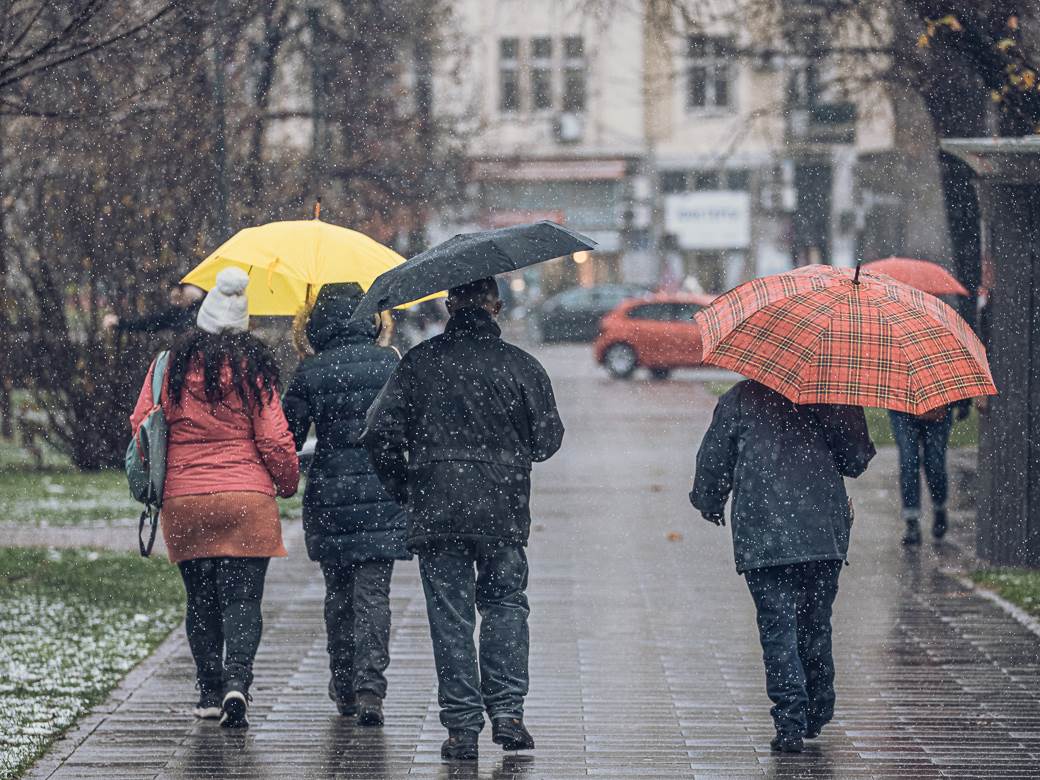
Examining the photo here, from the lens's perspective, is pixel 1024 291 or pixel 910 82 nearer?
pixel 1024 291

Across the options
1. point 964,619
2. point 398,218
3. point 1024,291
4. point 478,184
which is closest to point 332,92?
point 398,218

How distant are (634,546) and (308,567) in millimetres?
2247

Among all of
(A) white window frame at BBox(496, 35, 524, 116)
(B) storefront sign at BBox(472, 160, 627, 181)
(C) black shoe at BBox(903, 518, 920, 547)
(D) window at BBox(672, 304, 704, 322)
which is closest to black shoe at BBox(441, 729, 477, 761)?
(C) black shoe at BBox(903, 518, 920, 547)

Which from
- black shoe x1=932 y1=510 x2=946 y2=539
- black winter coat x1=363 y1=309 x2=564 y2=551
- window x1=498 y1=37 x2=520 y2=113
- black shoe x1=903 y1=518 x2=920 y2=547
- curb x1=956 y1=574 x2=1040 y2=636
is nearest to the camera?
black winter coat x1=363 y1=309 x2=564 y2=551

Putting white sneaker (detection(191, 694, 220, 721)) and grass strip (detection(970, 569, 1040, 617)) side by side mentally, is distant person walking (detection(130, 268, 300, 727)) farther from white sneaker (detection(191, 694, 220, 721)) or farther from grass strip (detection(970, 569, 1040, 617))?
grass strip (detection(970, 569, 1040, 617))

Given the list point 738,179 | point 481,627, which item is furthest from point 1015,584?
point 738,179

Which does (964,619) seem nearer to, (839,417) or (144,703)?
(839,417)

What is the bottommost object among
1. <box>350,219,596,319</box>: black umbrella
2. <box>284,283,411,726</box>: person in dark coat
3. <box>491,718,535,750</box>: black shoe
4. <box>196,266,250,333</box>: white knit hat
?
<box>491,718,535,750</box>: black shoe

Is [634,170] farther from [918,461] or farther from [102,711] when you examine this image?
[102,711]

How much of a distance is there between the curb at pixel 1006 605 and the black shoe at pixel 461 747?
3.68m

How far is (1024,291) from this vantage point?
11219 millimetres

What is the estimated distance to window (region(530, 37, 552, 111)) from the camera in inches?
2232

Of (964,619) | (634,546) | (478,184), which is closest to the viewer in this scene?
(964,619)

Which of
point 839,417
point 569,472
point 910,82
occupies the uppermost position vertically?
point 910,82
